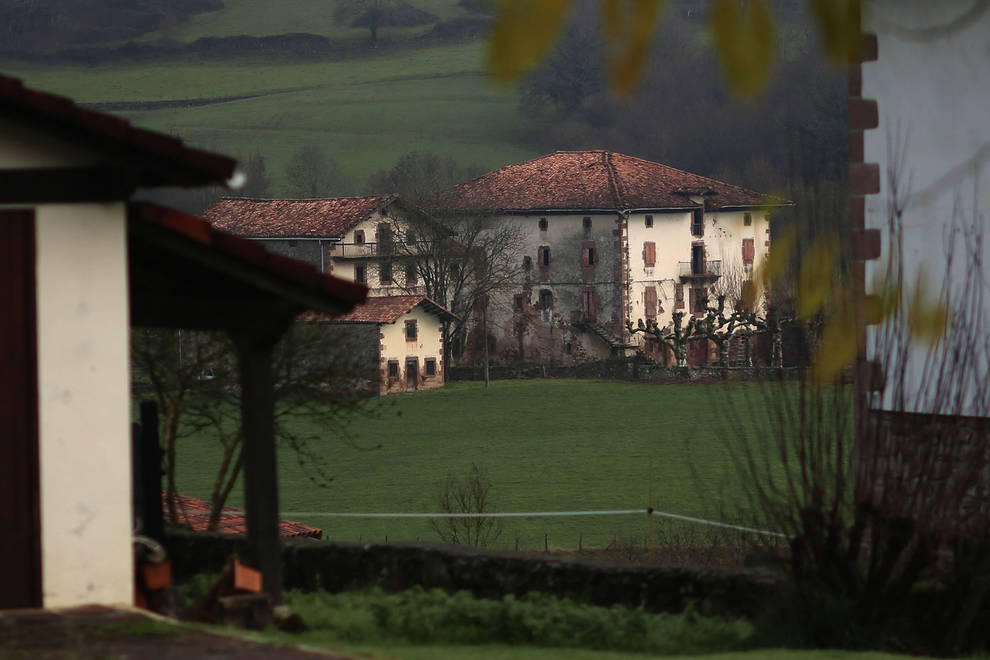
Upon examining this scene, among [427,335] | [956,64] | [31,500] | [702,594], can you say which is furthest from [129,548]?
[427,335]

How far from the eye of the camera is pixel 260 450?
7297 mm

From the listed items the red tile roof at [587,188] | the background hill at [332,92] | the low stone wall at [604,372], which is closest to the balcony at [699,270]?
the red tile roof at [587,188]

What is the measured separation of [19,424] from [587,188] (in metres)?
64.2

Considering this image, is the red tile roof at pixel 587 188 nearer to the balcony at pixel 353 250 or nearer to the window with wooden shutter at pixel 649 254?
the window with wooden shutter at pixel 649 254

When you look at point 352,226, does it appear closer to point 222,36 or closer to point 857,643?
point 857,643

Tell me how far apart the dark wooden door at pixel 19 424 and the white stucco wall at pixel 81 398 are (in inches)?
1.7

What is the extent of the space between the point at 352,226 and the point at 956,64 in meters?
55.9

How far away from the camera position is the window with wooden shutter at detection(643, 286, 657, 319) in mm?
68062

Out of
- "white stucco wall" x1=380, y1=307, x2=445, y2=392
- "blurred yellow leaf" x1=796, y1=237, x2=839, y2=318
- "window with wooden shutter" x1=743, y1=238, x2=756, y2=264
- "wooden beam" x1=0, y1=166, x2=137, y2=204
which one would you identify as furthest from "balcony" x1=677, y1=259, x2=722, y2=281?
"blurred yellow leaf" x1=796, y1=237, x2=839, y2=318

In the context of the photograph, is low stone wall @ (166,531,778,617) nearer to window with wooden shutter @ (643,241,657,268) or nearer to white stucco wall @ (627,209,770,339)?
white stucco wall @ (627,209,770,339)

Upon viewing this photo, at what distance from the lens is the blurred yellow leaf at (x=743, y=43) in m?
2.10

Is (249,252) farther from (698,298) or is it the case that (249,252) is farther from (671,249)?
(698,298)

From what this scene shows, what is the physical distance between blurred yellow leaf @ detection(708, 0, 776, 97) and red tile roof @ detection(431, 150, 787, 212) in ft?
211

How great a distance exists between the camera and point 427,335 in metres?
59.4
